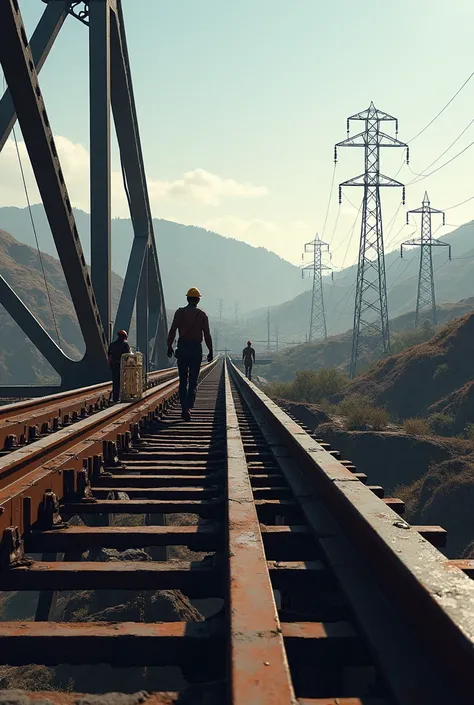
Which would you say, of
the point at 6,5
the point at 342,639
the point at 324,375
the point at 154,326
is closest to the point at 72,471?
the point at 342,639

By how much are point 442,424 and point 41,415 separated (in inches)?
687

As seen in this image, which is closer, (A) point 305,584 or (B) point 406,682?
(B) point 406,682

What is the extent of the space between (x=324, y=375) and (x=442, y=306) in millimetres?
72999

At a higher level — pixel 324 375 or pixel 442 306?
pixel 442 306

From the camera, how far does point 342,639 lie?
6.85 feet

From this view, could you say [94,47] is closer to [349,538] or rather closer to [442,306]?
[349,538]

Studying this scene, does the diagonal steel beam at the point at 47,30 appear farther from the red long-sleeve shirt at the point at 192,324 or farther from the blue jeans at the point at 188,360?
the blue jeans at the point at 188,360

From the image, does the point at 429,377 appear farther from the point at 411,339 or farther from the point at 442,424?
the point at 411,339

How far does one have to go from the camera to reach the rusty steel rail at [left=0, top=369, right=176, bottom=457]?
605 cm

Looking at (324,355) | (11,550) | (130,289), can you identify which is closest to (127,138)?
(130,289)

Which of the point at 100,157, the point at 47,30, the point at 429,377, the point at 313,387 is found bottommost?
the point at 313,387

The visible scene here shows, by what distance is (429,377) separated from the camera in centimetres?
2759

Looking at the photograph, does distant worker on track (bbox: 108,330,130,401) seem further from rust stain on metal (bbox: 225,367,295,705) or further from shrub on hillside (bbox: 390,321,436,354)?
shrub on hillside (bbox: 390,321,436,354)

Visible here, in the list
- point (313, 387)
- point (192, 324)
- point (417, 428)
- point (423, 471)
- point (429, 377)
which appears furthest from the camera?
point (313, 387)
